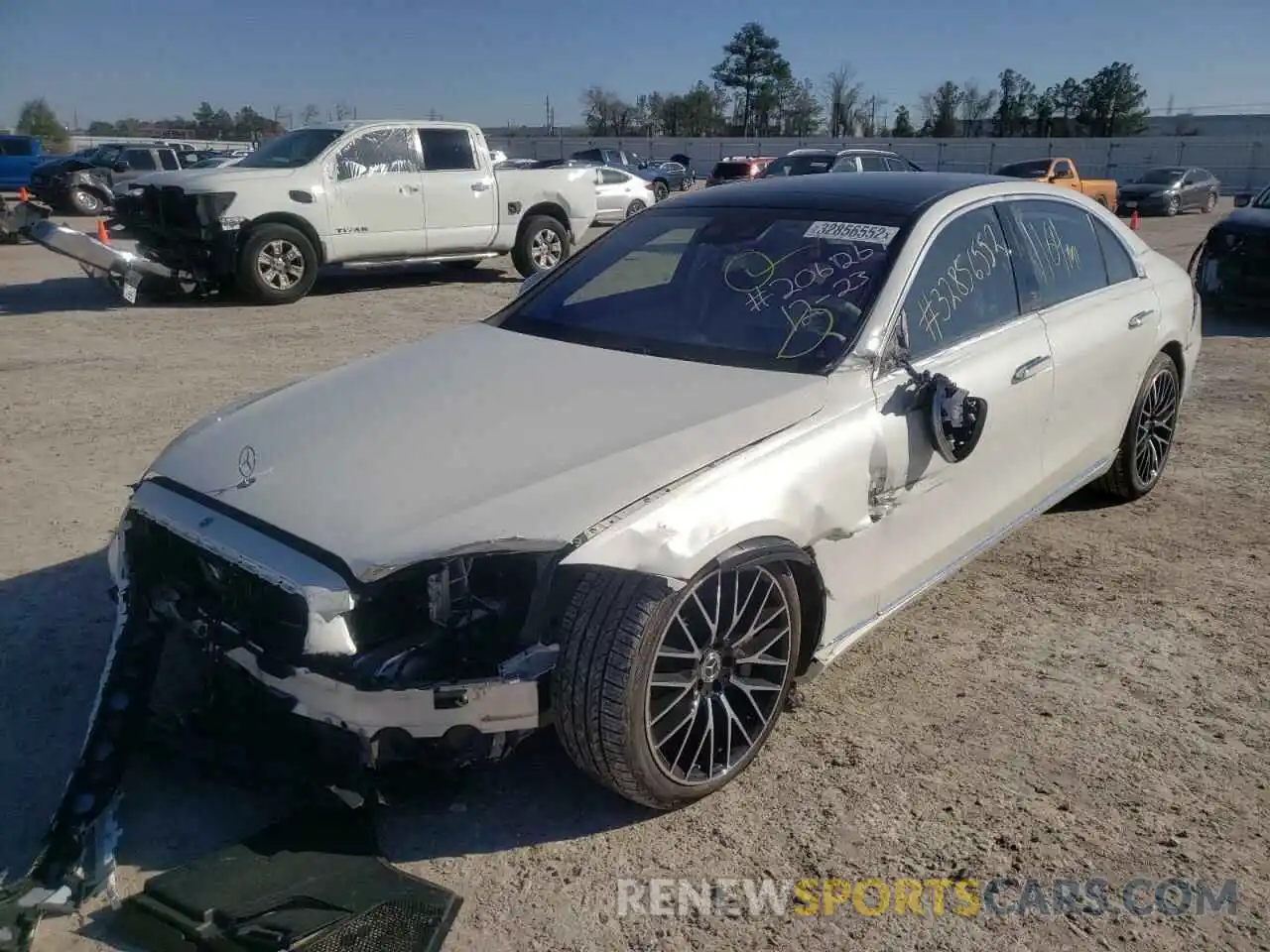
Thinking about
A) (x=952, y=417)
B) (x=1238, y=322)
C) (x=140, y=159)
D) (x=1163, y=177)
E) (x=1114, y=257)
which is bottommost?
(x=1238, y=322)

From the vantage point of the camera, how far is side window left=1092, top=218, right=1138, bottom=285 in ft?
15.6

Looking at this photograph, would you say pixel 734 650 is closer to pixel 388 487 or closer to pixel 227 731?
pixel 388 487

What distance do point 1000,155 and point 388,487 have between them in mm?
50398

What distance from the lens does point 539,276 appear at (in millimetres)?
4445

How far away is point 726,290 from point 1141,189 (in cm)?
2749

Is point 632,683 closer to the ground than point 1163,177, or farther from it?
farther from it

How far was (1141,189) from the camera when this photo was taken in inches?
1067

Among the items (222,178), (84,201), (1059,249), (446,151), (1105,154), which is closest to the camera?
(1059,249)

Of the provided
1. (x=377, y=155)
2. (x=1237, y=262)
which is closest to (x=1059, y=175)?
(x=1237, y=262)

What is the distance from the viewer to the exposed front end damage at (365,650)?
2500 mm

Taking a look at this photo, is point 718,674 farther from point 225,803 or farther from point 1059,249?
point 1059,249

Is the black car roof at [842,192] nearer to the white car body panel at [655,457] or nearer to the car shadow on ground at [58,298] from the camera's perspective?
the white car body panel at [655,457]

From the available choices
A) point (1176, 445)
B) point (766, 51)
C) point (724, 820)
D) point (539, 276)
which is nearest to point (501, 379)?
point (539, 276)

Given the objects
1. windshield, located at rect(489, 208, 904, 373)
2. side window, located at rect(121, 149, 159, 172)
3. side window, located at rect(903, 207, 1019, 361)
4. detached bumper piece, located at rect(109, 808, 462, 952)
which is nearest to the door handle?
side window, located at rect(903, 207, 1019, 361)
